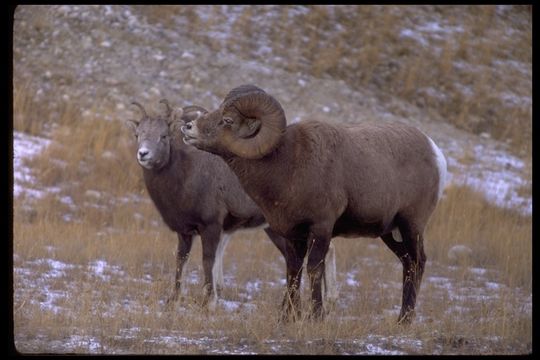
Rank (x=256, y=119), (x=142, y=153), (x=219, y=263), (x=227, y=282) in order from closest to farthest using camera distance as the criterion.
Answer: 1. (x=256, y=119)
2. (x=142, y=153)
3. (x=219, y=263)
4. (x=227, y=282)

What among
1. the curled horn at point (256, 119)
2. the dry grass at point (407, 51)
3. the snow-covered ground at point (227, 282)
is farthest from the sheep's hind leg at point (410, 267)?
the dry grass at point (407, 51)

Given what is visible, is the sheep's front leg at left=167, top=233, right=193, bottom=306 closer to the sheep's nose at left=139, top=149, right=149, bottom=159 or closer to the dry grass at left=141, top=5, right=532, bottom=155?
the sheep's nose at left=139, top=149, right=149, bottom=159

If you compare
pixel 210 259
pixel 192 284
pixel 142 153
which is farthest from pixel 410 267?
pixel 142 153

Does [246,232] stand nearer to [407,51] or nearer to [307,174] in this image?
[307,174]

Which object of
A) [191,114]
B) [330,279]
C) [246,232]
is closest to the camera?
[191,114]

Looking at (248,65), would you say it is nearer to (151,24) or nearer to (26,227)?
(151,24)

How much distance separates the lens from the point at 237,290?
10.9m

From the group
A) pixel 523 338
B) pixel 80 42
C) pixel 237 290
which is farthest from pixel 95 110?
pixel 523 338

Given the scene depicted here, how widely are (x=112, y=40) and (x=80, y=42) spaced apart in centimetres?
65

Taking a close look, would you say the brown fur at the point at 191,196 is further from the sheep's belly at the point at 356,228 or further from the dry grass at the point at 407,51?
the dry grass at the point at 407,51

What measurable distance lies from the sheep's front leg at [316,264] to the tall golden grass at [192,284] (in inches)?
7.5

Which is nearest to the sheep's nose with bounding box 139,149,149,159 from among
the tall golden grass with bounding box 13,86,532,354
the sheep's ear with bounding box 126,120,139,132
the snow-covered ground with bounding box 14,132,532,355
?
the sheep's ear with bounding box 126,120,139,132

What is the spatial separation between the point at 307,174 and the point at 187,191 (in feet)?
7.68

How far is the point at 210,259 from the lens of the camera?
9805 millimetres
